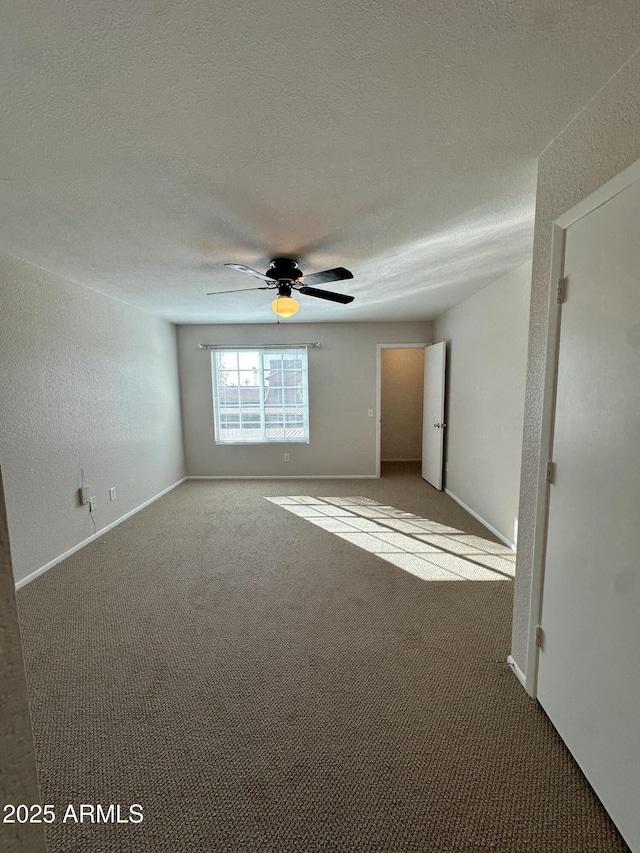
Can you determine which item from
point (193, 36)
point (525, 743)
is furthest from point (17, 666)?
point (525, 743)

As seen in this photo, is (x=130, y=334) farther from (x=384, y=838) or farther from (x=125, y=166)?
(x=384, y=838)

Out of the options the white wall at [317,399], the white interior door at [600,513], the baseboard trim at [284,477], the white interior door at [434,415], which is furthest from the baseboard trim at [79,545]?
the white interior door at [434,415]

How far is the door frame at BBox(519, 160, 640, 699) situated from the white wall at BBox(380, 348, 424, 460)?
16.3ft

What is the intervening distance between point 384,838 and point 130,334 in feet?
14.2

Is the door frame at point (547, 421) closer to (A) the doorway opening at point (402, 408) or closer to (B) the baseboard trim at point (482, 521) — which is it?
(B) the baseboard trim at point (482, 521)

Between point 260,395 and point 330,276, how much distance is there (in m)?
3.11

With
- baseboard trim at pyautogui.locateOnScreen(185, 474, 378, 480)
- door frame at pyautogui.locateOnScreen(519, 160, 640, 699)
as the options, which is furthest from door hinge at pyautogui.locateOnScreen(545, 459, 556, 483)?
baseboard trim at pyautogui.locateOnScreen(185, 474, 378, 480)

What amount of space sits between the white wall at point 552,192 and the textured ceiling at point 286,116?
0.07 metres

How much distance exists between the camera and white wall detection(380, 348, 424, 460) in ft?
21.1

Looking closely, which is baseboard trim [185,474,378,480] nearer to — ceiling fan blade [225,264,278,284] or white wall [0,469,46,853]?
ceiling fan blade [225,264,278,284]

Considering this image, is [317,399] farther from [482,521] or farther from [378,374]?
[482,521]

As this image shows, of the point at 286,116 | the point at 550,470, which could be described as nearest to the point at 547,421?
the point at 550,470

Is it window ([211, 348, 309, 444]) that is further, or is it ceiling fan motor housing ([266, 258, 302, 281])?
window ([211, 348, 309, 444])

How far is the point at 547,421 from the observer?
141cm
